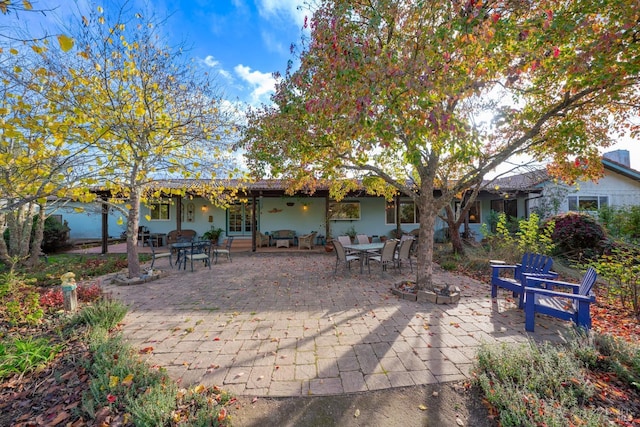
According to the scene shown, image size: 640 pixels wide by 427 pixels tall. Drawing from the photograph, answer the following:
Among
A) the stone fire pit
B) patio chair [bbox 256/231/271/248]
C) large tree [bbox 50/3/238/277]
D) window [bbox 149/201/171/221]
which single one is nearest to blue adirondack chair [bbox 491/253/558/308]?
the stone fire pit

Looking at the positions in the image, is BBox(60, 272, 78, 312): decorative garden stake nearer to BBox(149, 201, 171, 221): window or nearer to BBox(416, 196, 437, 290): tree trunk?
BBox(416, 196, 437, 290): tree trunk

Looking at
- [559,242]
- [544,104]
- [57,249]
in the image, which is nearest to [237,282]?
[544,104]

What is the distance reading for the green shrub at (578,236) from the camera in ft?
24.3

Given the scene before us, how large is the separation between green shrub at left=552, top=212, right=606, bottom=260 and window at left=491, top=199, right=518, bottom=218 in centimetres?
683

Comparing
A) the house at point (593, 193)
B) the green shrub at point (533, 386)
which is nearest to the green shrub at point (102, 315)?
the green shrub at point (533, 386)

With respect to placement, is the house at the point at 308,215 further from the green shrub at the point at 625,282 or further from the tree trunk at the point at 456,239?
the green shrub at the point at 625,282

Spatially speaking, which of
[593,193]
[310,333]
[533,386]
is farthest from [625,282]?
[593,193]

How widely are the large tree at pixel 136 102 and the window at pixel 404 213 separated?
1006 cm

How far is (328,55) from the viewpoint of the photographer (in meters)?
3.71

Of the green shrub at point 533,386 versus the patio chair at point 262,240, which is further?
the patio chair at point 262,240

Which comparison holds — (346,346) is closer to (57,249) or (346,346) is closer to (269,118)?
(269,118)

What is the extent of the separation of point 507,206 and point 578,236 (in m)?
7.81

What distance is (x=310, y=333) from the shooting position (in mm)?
3539

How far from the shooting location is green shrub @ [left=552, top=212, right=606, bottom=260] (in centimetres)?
740
